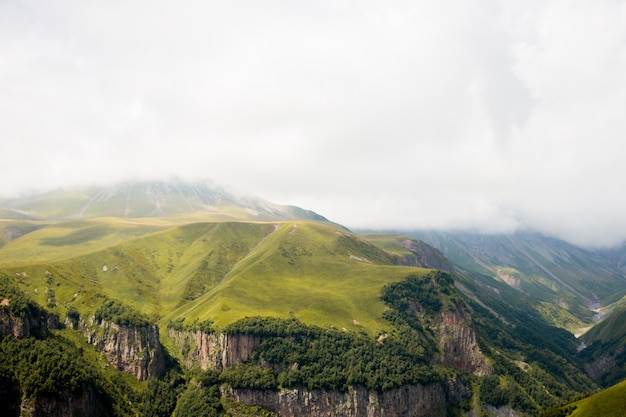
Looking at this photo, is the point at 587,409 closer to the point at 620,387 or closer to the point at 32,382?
the point at 620,387

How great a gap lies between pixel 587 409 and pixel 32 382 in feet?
799

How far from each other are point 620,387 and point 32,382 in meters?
259

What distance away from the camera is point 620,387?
625 ft

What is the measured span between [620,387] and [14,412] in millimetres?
261880

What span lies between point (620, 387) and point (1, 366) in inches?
10709

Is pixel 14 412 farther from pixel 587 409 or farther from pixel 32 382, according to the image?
pixel 587 409

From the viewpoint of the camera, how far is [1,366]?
198500 millimetres

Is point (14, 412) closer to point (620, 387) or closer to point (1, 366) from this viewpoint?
point (1, 366)

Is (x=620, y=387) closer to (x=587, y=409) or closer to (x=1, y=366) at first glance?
(x=587, y=409)

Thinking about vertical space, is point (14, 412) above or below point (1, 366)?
below

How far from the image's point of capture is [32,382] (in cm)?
19950

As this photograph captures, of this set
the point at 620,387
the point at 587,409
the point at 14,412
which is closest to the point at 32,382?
the point at 14,412

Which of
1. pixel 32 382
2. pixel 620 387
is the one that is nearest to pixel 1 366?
pixel 32 382

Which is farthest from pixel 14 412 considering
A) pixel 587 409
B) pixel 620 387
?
pixel 620 387
